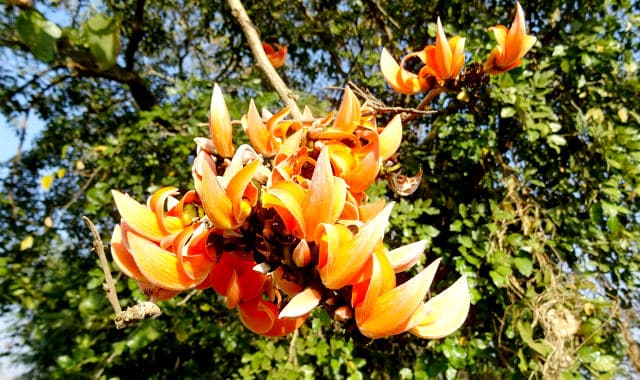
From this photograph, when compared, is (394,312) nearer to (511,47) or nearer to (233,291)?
(233,291)

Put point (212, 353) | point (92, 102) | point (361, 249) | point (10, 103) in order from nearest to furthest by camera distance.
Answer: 1. point (361, 249)
2. point (10, 103)
3. point (212, 353)
4. point (92, 102)

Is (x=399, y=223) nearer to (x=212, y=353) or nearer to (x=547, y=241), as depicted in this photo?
(x=547, y=241)

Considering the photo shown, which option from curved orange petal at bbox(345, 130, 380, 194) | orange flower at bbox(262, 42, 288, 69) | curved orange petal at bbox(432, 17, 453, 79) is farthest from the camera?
orange flower at bbox(262, 42, 288, 69)

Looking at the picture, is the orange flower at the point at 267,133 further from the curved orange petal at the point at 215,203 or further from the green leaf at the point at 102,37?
the green leaf at the point at 102,37

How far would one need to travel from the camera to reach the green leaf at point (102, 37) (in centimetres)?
71

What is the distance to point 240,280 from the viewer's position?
38 centimetres

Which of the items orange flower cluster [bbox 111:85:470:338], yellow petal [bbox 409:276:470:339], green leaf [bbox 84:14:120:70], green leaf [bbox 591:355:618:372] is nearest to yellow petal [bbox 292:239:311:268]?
orange flower cluster [bbox 111:85:470:338]

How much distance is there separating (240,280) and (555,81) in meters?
1.77

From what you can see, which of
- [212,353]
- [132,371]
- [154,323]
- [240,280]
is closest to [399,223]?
[154,323]

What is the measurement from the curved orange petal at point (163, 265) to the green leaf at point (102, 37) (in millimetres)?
492

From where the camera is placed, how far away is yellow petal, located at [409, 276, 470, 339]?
1.13ft

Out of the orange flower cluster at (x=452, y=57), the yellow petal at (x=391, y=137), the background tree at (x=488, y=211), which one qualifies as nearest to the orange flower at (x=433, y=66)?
the orange flower cluster at (x=452, y=57)

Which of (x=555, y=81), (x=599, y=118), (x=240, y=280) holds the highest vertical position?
(x=240, y=280)

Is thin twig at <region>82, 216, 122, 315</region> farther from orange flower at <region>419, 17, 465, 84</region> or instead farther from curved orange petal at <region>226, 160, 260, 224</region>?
orange flower at <region>419, 17, 465, 84</region>
